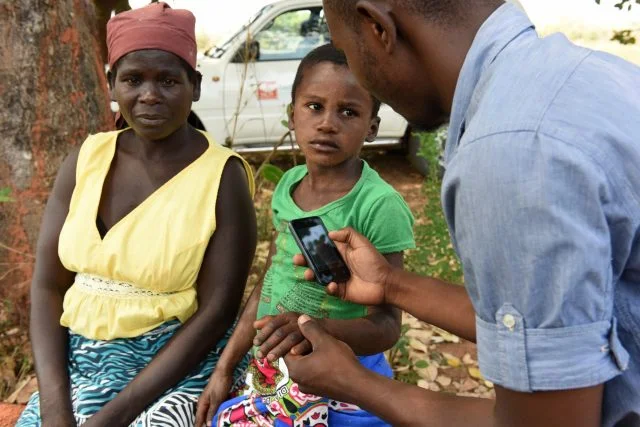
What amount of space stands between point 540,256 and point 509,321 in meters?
0.13

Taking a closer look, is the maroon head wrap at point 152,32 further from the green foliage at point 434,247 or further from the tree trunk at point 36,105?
the green foliage at point 434,247

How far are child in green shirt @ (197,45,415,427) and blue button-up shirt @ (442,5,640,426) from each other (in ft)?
2.75

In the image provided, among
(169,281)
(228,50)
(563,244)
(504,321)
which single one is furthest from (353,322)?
(228,50)

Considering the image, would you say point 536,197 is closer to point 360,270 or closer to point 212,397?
point 360,270

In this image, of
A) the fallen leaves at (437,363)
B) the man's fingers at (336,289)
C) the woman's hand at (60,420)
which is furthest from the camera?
the fallen leaves at (437,363)

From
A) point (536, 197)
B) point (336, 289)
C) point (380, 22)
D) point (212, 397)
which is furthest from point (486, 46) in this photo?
point (212, 397)

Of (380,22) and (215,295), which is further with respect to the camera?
(215,295)

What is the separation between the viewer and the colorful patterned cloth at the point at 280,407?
1953 millimetres

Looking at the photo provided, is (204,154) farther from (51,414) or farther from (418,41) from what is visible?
(418,41)

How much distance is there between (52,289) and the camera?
7.80 ft

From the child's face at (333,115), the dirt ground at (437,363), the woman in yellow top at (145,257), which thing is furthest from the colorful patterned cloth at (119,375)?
the dirt ground at (437,363)

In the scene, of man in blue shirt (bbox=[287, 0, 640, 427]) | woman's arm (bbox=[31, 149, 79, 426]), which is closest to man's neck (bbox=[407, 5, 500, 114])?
man in blue shirt (bbox=[287, 0, 640, 427])

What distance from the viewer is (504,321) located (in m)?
1.07

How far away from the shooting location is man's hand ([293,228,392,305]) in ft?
6.14
